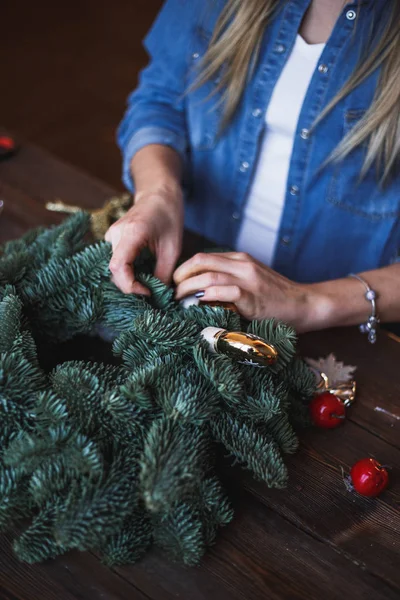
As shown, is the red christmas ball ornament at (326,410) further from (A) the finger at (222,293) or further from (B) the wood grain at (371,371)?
(A) the finger at (222,293)

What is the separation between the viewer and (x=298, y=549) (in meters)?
0.63

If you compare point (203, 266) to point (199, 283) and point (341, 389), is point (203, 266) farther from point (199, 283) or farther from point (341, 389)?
point (341, 389)

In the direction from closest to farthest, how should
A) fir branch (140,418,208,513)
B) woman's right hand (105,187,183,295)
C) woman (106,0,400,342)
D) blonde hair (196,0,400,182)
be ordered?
fir branch (140,418,208,513)
woman's right hand (105,187,183,295)
woman (106,0,400,342)
blonde hair (196,0,400,182)

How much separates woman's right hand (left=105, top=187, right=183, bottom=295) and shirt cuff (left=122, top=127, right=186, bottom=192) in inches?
8.2

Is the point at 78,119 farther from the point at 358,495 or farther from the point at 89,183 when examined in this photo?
the point at 358,495

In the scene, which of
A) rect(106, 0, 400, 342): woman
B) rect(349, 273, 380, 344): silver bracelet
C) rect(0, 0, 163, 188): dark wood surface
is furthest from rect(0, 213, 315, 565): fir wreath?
rect(0, 0, 163, 188): dark wood surface

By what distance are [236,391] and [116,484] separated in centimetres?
15

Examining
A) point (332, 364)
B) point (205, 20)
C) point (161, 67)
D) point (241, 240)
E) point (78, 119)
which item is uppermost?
point (205, 20)

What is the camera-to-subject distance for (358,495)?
2.25ft

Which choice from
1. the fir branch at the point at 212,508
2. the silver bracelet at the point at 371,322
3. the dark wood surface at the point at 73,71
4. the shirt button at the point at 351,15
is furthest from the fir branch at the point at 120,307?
the dark wood surface at the point at 73,71

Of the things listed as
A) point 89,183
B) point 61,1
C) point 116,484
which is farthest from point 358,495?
point 61,1

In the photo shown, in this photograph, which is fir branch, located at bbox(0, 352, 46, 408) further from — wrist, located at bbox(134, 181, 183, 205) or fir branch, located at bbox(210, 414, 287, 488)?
wrist, located at bbox(134, 181, 183, 205)

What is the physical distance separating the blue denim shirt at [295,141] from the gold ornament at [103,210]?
11cm

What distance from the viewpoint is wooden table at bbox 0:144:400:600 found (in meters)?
0.58
